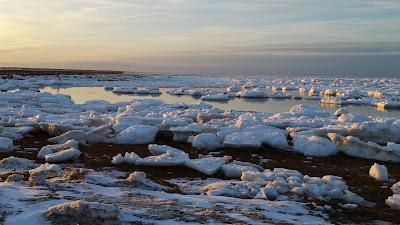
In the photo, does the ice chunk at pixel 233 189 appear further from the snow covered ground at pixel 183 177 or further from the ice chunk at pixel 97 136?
the ice chunk at pixel 97 136

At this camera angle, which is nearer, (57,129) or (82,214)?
(82,214)

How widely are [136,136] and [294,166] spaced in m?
3.30

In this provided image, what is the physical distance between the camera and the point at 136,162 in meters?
7.38

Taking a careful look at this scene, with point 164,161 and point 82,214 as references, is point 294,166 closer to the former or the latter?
point 164,161

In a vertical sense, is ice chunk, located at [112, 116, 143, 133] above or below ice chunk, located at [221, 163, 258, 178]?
above

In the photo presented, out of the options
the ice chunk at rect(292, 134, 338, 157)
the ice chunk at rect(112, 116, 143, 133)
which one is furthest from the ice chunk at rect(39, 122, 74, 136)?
the ice chunk at rect(292, 134, 338, 157)

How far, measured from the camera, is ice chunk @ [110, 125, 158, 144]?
9.49 m

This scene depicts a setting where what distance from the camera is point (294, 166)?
784cm

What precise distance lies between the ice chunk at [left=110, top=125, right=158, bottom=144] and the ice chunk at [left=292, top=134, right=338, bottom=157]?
2861 millimetres

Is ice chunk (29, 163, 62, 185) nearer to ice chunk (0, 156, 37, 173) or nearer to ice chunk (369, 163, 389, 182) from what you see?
ice chunk (0, 156, 37, 173)

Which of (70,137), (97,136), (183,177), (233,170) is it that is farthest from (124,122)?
(233,170)

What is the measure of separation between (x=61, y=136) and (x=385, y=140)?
6589mm

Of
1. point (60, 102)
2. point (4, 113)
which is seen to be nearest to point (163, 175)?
point (4, 113)

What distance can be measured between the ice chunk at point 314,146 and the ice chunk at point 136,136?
2.86 m
